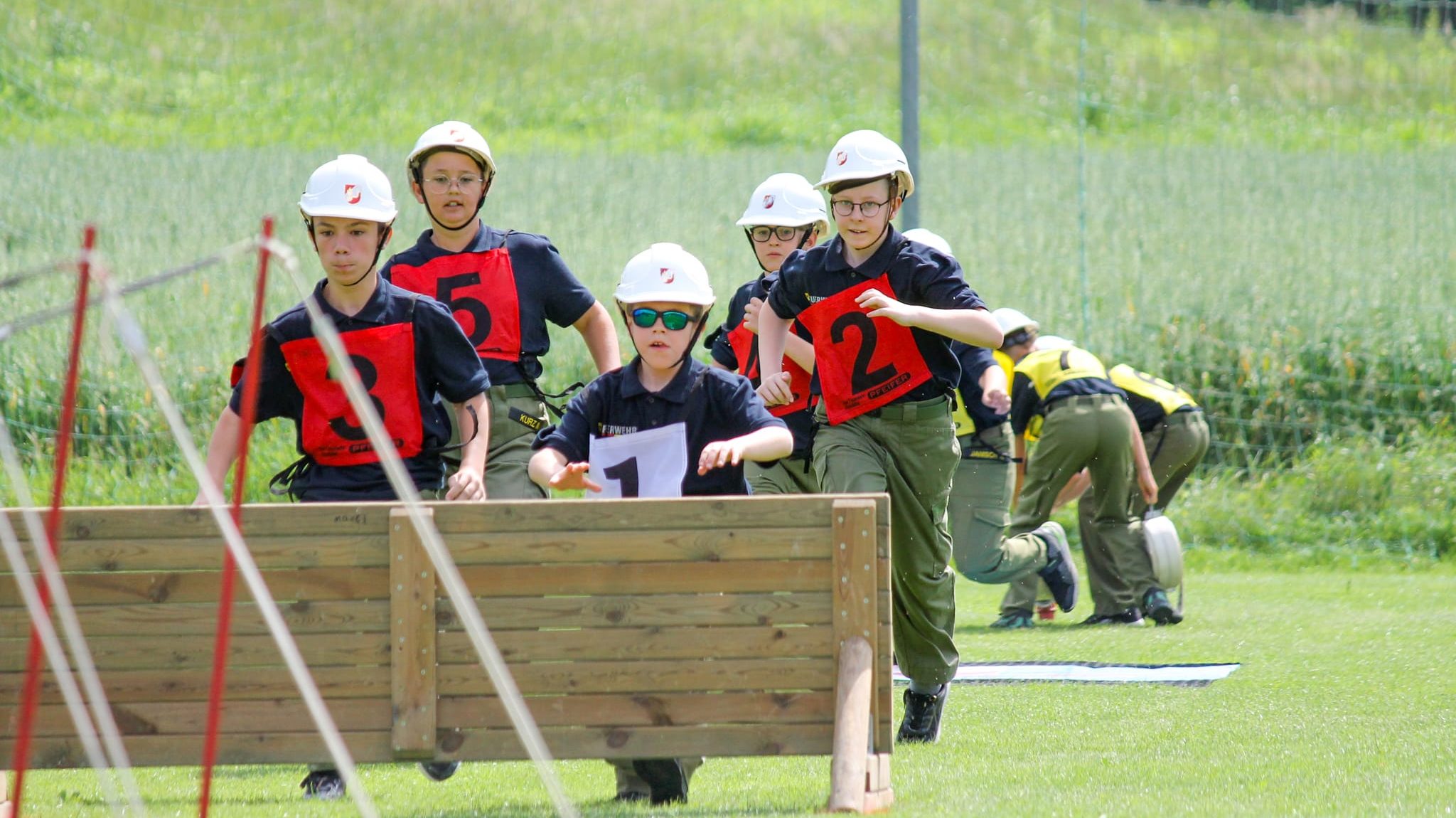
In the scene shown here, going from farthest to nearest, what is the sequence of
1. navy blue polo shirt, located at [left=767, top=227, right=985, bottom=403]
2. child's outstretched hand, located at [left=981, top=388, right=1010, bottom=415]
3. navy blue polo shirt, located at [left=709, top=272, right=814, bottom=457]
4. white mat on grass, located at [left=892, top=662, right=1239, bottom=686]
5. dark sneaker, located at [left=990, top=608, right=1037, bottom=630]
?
dark sneaker, located at [left=990, top=608, right=1037, bottom=630] < white mat on grass, located at [left=892, top=662, right=1239, bottom=686] < navy blue polo shirt, located at [left=709, top=272, right=814, bottom=457] < child's outstretched hand, located at [left=981, top=388, right=1010, bottom=415] < navy blue polo shirt, located at [left=767, top=227, right=985, bottom=403]

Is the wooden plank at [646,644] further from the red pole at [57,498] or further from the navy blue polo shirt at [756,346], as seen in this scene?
the navy blue polo shirt at [756,346]

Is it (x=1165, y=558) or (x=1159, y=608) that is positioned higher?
(x=1165, y=558)

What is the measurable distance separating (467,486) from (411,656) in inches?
33.2

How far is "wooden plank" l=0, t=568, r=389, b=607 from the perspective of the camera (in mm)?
4434

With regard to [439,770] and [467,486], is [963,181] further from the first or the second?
[439,770]

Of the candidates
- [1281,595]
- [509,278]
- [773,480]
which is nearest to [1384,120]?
[1281,595]

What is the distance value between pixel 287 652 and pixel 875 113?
13.4 m

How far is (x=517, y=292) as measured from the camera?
614cm

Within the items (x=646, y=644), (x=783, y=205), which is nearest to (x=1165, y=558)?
(x=783, y=205)

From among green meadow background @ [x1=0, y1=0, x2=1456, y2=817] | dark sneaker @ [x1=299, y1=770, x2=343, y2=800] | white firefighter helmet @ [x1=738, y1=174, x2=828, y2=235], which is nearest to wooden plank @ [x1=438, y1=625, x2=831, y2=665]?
dark sneaker @ [x1=299, y1=770, x2=343, y2=800]

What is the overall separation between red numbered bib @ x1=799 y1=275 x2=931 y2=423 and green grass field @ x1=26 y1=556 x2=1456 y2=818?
121 cm

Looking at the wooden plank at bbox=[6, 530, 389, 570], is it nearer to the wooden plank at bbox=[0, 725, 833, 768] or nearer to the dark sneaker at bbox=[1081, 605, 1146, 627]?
the wooden plank at bbox=[0, 725, 833, 768]

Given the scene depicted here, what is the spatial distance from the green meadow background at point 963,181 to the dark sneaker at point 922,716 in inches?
112

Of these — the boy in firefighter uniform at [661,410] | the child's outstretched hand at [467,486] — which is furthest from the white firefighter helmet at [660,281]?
the child's outstretched hand at [467,486]
